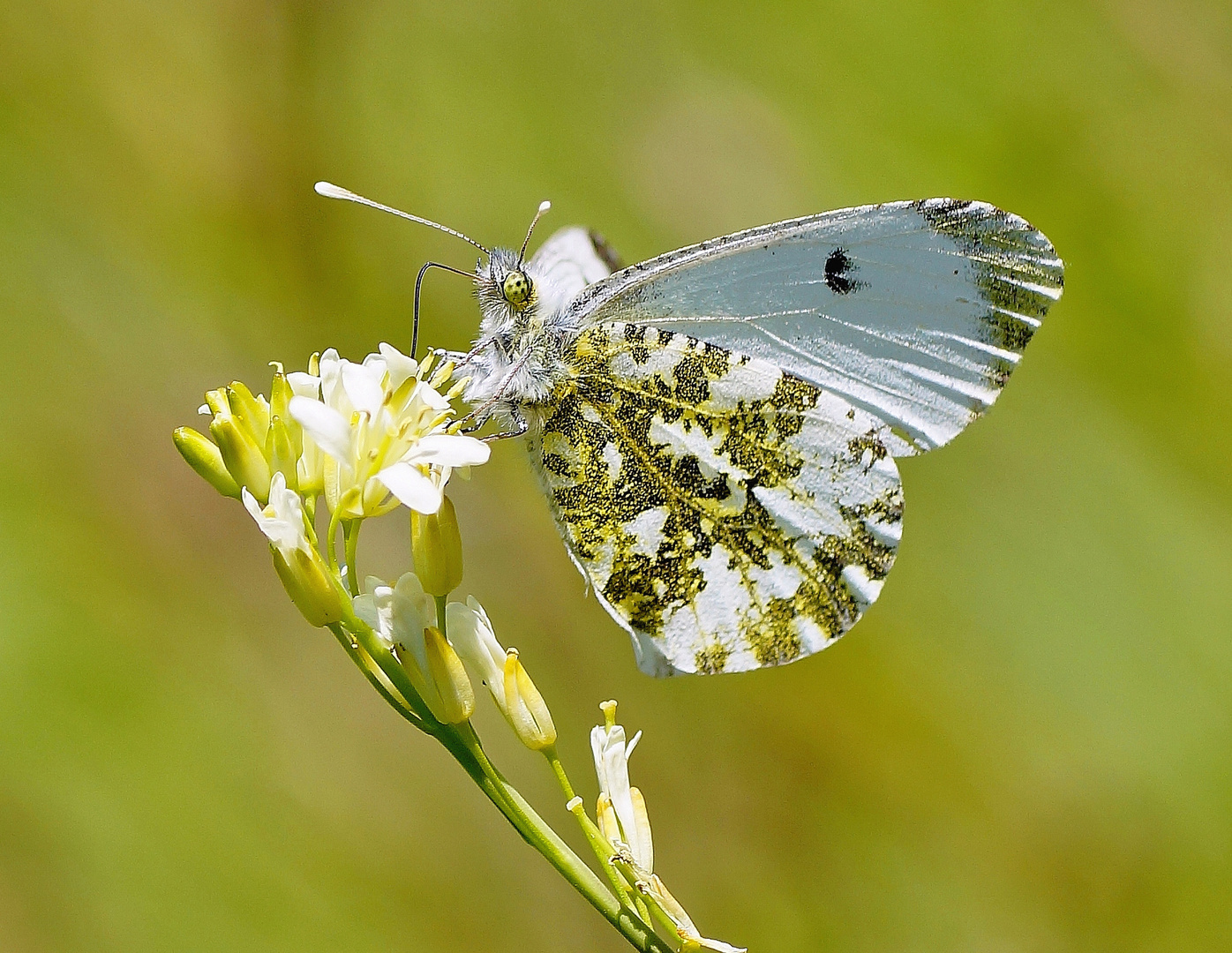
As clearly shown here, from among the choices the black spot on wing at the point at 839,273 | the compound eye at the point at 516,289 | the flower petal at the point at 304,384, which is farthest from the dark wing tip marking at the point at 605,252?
the flower petal at the point at 304,384

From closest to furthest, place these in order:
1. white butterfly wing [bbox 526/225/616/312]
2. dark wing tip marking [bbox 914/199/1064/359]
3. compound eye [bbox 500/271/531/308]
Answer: dark wing tip marking [bbox 914/199/1064/359], compound eye [bbox 500/271/531/308], white butterfly wing [bbox 526/225/616/312]

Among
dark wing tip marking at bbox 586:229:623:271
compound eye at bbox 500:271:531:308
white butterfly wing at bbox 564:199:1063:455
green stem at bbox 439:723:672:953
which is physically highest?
dark wing tip marking at bbox 586:229:623:271

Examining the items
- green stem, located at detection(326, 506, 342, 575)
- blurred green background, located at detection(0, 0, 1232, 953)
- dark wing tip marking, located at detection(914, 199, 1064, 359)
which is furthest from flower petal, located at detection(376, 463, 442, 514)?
blurred green background, located at detection(0, 0, 1232, 953)

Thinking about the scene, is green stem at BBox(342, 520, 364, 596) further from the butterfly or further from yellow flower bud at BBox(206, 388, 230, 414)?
the butterfly

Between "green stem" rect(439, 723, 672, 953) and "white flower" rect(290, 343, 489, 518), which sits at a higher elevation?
"white flower" rect(290, 343, 489, 518)

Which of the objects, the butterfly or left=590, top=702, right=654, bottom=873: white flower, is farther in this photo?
the butterfly

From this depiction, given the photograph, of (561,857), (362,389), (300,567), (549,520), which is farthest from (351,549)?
(549,520)
